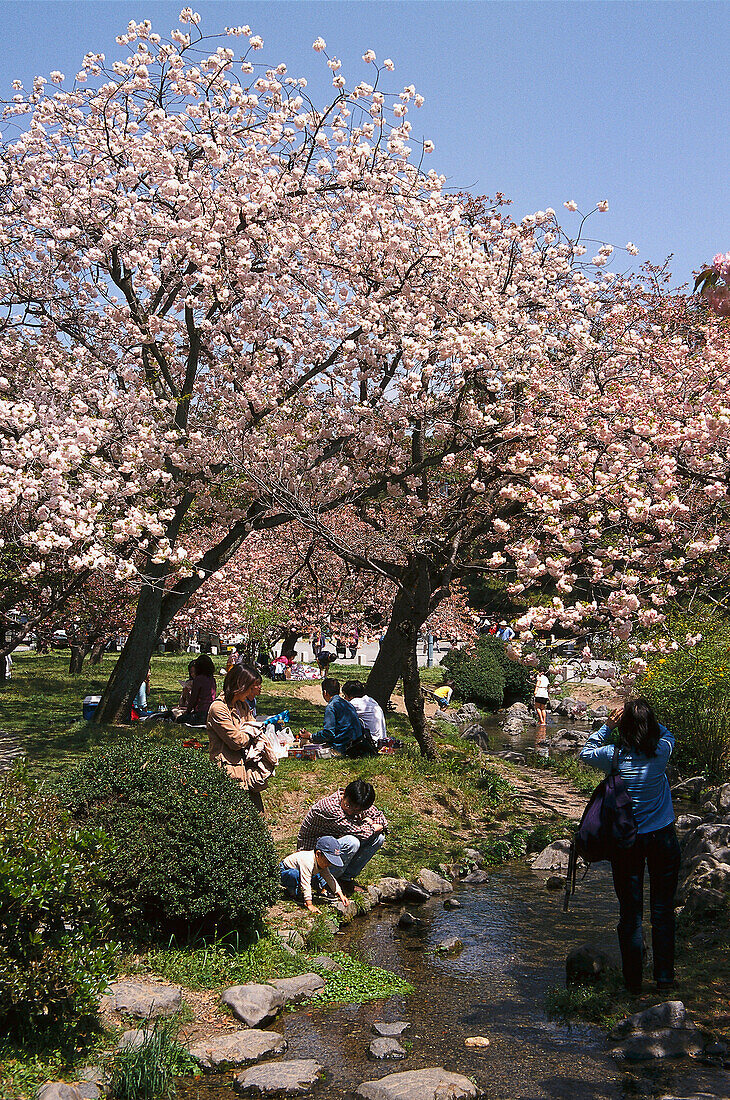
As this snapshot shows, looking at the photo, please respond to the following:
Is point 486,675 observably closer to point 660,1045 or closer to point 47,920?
point 660,1045

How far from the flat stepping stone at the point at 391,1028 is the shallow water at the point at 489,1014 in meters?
0.04

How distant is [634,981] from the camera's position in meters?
5.57

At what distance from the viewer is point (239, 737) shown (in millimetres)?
7375

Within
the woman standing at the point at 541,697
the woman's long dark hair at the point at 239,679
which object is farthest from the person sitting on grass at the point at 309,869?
the woman standing at the point at 541,697

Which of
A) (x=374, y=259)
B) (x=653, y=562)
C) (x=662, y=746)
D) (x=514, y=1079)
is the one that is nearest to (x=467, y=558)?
(x=653, y=562)

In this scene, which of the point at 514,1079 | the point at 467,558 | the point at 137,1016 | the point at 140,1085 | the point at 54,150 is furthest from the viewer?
the point at 467,558

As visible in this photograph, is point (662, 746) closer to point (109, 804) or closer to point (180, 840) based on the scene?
point (180, 840)

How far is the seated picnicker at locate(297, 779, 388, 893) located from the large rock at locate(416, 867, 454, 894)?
1.09 meters

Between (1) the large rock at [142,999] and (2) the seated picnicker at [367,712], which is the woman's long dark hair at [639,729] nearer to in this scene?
(1) the large rock at [142,999]

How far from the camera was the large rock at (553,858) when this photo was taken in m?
9.14

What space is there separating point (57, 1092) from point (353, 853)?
3610 millimetres

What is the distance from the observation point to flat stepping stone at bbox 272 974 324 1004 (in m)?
5.67

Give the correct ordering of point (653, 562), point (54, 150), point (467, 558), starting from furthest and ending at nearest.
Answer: point (467, 558) < point (54, 150) < point (653, 562)

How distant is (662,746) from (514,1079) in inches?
83.5
